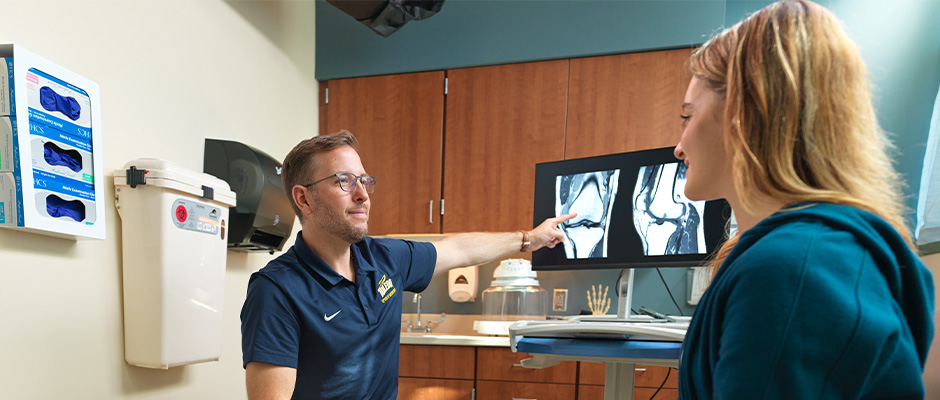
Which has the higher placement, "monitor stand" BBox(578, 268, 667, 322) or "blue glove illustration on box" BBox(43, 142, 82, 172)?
"blue glove illustration on box" BBox(43, 142, 82, 172)

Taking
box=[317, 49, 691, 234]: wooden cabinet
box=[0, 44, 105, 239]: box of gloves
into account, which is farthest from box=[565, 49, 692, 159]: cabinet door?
box=[0, 44, 105, 239]: box of gloves

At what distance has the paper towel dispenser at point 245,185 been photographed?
101 inches

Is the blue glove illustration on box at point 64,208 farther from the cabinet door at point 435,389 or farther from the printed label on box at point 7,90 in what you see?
the cabinet door at point 435,389

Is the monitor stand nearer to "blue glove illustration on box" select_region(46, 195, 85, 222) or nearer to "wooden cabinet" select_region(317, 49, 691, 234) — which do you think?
"wooden cabinet" select_region(317, 49, 691, 234)

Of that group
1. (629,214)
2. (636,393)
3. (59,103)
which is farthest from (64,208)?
(636,393)

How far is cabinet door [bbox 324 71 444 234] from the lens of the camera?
3.34 m

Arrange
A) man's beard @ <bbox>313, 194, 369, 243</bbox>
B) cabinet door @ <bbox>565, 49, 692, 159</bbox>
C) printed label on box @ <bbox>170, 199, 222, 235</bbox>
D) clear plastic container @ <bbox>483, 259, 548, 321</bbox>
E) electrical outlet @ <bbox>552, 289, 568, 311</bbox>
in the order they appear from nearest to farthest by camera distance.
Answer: man's beard @ <bbox>313, 194, 369, 243</bbox>
printed label on box @ <bbox>170, 199, 222, 235</bbox>
cabinet door @ <bbox>565, 49, 692, 159</bbox>
clear plastic container @ <bbox>483, 259, 548, 321</bbox>
electrical outlet @ <bbox>552, 289, 568, 311</bbox>

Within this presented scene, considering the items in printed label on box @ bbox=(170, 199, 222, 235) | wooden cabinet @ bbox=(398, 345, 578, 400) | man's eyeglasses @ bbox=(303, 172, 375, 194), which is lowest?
wooden cabinet @ bbox=(398, 345, 578, 400)

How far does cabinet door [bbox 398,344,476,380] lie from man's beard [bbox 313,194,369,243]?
1105mm

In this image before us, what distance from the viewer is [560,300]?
10.8 ft

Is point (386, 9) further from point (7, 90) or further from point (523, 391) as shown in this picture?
point (523, 391)

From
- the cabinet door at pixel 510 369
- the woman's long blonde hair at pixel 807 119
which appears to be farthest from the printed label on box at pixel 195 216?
the woman's long blonde hair at pixel 807 119

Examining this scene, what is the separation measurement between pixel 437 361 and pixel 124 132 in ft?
5.27

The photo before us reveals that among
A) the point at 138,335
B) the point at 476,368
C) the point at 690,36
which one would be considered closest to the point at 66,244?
the point at 138,335
